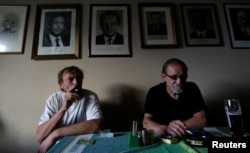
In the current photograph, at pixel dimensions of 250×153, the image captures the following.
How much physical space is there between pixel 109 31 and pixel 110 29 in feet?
0.08

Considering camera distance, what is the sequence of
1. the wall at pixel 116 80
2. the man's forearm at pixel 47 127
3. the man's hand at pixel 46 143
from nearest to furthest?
the man's hand at pixel 46 143 < the man's forearm at pixel 47 127 < the wall at pixel 116 80

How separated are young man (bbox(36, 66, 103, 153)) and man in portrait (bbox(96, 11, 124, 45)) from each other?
1.68 ft

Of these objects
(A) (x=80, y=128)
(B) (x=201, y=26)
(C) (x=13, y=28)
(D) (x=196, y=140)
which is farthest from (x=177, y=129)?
(C) (x=13, y=28)

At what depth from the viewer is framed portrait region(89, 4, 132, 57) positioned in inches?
69.7

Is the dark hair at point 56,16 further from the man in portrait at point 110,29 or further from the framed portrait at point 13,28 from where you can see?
the man in portrait at point 110,29

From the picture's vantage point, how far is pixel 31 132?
5.29 feet

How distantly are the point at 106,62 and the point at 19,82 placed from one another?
2.76 ft

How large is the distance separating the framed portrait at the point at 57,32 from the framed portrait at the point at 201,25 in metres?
1.13

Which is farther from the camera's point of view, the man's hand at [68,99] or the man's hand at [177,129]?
the man's hand at [68,99]

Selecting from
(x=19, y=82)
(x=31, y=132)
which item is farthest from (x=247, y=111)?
(x=19, y=82)

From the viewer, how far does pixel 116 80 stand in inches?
68.2

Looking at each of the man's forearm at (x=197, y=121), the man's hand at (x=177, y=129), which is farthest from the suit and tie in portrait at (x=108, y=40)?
the man's hand at (x=177, y=129)

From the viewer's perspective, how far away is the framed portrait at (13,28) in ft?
5.72

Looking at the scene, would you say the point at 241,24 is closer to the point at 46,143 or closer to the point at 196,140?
the point at 196,140
